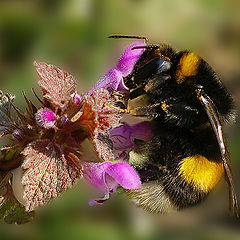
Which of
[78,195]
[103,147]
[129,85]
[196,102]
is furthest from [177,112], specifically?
[78,195]

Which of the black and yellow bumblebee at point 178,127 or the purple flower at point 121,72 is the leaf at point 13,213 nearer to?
the black and yellow bumblebee at point 178,127

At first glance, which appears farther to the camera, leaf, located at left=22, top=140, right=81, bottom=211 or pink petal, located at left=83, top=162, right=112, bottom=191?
pink petal, located at left=83, top=162, right=112, bottom=191

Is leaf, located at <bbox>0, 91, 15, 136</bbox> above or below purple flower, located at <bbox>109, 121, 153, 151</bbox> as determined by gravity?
above

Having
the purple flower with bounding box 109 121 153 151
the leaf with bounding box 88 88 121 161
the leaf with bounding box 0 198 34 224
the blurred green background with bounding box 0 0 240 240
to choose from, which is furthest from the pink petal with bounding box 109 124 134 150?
the blurred green background with bounding box 0 0 240 240

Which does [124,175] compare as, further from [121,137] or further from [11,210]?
[11,210]

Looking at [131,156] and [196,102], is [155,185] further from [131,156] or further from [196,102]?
[196,102]

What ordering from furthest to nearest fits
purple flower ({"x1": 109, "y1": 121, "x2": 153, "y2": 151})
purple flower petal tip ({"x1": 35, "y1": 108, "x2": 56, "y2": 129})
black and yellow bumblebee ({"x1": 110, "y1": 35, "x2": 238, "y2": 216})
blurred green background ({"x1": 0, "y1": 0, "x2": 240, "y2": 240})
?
blurred green background ({"x1": 0, "y1": 0, "x2": 240, "y2": 240}) < purple flower ({"x1": 109, "y1": 121, "x2": 153, "y2": 151}) < black and yellow bumblebee ({"x1": 110, "y1": 35, "x2": 238, "y2": 216}) < purple flower petal tip ({"x1": 35, "y1": 108, "x2": 56, "y2": 129})

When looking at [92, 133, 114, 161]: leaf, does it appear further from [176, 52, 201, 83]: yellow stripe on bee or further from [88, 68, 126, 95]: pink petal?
[176, 52, 201, 83]: yellow stripe on bee

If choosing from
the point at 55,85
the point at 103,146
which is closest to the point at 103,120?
the point at 103,146
